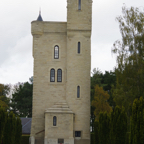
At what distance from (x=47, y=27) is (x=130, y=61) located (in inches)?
418

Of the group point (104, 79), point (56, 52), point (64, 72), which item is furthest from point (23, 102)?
point (64, 72)

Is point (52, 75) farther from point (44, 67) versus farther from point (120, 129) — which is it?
point (120, 129)

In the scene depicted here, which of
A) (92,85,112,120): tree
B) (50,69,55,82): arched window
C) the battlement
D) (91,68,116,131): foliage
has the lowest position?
(92,85,112,120): tree

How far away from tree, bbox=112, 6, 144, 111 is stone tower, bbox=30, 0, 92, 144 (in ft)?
16.6

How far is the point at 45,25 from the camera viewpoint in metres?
32.8

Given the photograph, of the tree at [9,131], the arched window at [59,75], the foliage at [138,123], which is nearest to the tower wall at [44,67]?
the arched window at [59,75]

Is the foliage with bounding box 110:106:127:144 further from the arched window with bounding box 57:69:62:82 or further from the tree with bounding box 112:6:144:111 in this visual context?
the arched window with bounding box 57:69:62:82

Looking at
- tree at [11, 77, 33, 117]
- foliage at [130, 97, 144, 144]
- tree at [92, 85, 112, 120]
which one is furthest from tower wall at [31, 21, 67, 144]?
tree at [11, 77, 33, 117]

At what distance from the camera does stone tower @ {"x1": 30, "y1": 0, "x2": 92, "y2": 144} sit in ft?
102

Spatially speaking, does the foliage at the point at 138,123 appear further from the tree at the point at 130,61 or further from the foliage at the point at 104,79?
the foliage at the point at 104,79

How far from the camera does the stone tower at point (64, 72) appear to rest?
31016 millimetres

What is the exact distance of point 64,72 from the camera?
105 ft

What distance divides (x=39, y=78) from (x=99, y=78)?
20274 millimetres

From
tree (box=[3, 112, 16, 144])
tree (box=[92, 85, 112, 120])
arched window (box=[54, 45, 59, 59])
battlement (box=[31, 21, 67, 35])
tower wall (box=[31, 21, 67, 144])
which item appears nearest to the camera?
tree (box=[3, 112, 16, 144])
